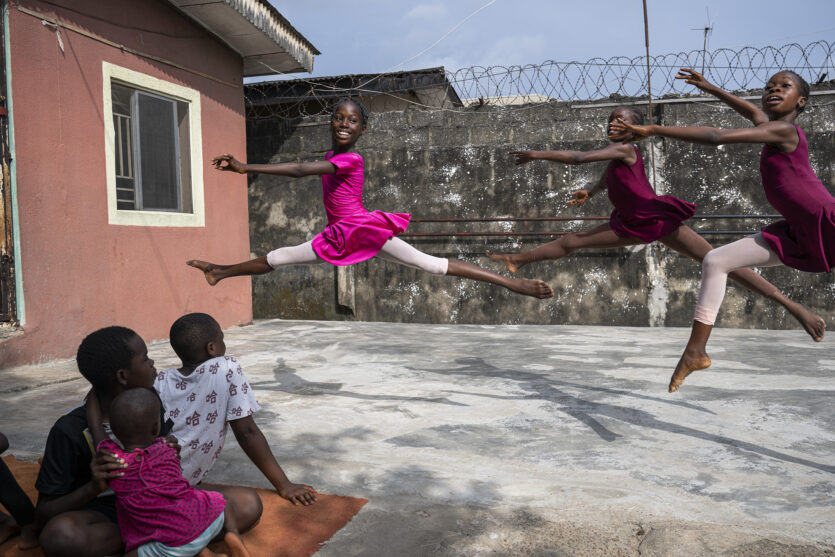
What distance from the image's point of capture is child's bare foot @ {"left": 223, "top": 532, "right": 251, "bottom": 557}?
7.09 feet

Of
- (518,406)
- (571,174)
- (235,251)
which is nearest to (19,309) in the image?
(235,251)

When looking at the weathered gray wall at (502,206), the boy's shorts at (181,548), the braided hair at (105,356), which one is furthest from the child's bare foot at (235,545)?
the weathered gray wall at (502,206)

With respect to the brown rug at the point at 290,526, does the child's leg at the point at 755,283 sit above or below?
above

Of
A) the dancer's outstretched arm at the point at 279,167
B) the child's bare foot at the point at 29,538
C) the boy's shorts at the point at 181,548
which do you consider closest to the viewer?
the boy's shorts at the point at 181,548

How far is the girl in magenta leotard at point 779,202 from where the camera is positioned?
120 inches

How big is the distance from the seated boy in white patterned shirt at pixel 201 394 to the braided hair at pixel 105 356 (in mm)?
265

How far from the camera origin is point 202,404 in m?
2.46

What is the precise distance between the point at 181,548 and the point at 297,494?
0.64 m

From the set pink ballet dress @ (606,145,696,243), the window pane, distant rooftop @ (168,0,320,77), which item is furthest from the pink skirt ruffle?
distant rooftop @ (168,0,320,77)

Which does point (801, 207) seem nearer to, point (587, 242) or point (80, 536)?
point (587, 242)

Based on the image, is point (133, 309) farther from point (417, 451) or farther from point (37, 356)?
point (417, 451)

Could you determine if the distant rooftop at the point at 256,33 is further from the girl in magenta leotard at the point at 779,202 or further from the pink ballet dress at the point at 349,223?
the girl in magenta leotard at the point at 779,202

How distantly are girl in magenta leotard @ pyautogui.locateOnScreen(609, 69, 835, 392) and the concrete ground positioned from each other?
2.06 ft

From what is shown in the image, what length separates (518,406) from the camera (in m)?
4.38
